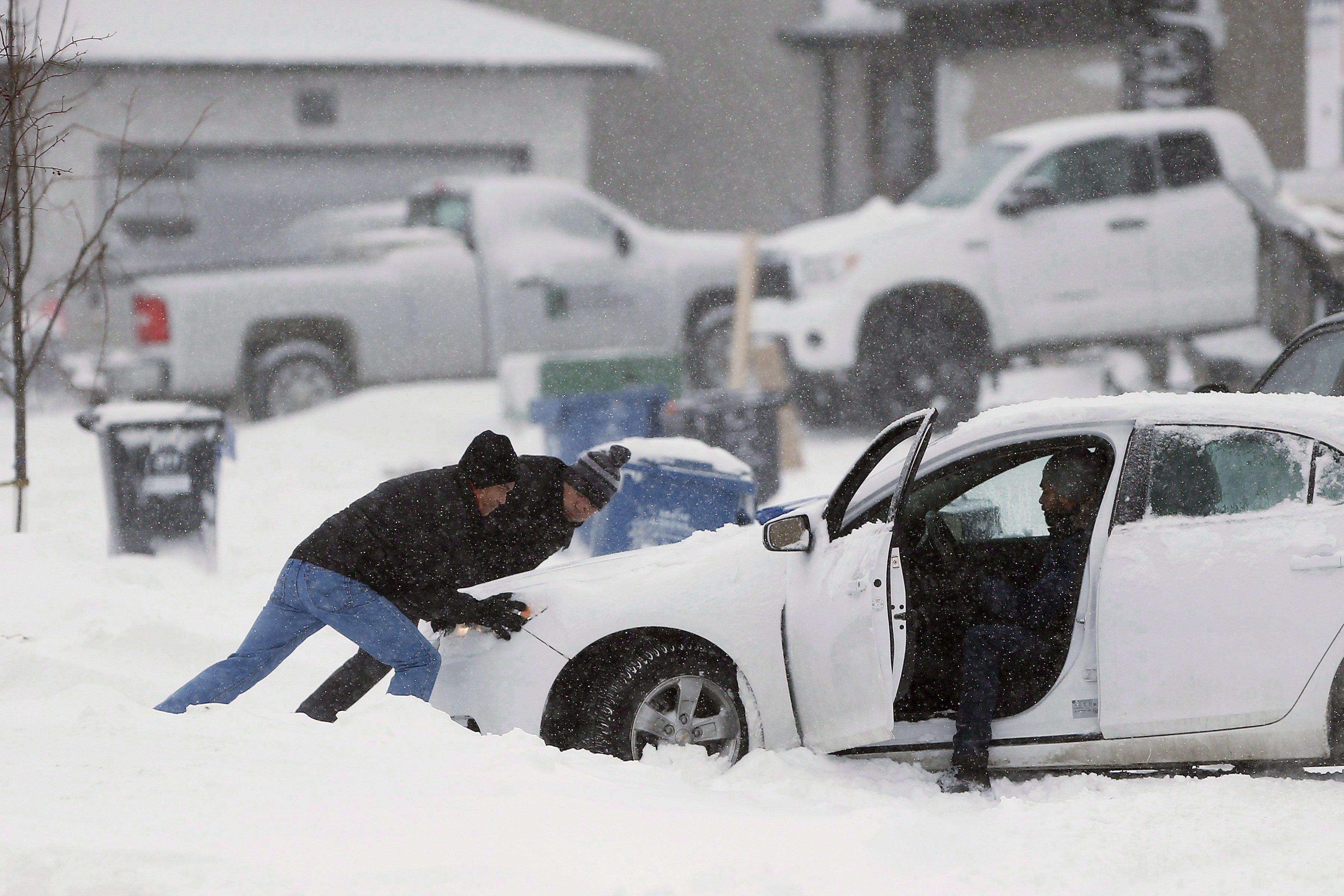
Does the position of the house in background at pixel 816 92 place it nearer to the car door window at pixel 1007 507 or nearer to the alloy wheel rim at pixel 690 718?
the car door window at pixel 1007 507

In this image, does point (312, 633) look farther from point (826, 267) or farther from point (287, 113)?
point (287, 113)

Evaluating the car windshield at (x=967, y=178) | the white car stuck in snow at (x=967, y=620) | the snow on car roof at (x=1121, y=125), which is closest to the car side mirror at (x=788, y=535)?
the white car stuck in snow at (x=967, y=620)

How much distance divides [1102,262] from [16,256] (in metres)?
8.70

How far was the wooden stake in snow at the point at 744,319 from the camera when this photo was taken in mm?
12805

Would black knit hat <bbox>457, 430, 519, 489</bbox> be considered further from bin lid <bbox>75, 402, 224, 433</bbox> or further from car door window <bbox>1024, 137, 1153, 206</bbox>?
car door window <bbox>1024, 137, 1153, 206</bbox>

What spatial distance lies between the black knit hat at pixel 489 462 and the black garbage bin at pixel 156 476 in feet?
13.6

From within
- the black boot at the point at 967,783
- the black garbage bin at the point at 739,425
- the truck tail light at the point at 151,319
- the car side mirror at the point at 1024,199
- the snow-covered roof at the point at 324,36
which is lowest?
the black boot at the point at 967,783

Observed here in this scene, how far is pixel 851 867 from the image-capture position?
141 inches

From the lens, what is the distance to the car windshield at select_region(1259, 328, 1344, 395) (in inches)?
245

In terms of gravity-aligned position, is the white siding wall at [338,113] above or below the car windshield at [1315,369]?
above

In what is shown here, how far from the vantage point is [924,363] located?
12.3m

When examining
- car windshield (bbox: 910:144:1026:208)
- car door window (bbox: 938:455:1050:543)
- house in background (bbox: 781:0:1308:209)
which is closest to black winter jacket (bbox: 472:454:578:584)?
car door window (bbox: 938:455:1050:543)

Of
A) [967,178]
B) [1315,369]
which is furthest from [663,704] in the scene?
[967,178]

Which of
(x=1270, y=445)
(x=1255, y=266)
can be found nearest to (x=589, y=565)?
(x=1270, y=445)
